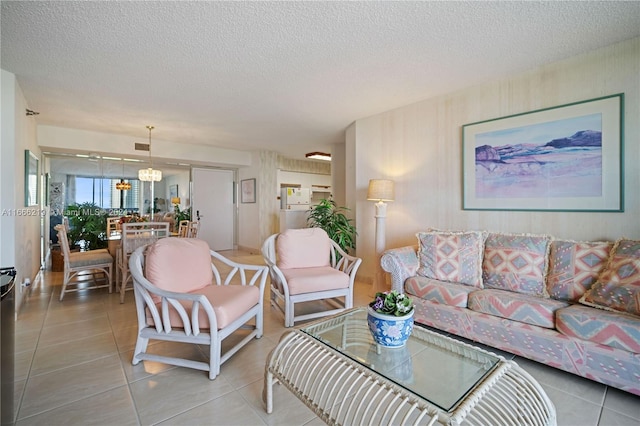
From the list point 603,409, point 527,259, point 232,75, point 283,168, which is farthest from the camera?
point 283,168

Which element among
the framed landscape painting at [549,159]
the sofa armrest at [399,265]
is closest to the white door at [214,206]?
the sofa armrest at [399,265]

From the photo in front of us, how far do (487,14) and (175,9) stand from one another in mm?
2090

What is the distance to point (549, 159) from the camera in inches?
104

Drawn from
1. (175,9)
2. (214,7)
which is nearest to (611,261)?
(214,7)

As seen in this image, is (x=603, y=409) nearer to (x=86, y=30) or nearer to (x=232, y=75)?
(x=232, y=75)

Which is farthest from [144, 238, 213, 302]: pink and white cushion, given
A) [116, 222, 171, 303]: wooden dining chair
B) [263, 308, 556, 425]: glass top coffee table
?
[116, 222, 171, 303]: wooden dining chair

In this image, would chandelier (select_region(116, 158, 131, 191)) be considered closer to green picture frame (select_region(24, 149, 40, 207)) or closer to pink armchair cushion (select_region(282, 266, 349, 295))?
green picture frame (select_region(24, 149, 40, 207))

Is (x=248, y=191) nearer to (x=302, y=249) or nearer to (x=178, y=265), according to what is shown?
(x=302, y=249)

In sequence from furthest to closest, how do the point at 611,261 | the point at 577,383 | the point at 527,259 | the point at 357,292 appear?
the point at 357,292
the point at 527,259
the point at 611,261
the point at 577,383

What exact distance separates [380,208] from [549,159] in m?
1.71

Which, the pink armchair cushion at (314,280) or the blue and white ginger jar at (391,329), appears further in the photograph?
the pink armchair cushion at (314,280)

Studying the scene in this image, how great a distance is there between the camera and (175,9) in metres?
1.93

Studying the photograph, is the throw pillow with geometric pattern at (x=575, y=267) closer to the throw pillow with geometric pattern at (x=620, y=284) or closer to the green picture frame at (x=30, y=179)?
the throw pillow with geometric pattern at (x=620, y=284)

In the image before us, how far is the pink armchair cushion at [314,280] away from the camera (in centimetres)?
273
